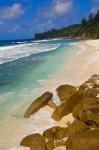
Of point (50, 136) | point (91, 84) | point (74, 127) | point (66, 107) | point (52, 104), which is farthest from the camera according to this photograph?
point (91, 84)

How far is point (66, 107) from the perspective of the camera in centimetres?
1359

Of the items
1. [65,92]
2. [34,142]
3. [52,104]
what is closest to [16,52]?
[65,92]

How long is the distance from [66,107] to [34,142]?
3302 millimetres

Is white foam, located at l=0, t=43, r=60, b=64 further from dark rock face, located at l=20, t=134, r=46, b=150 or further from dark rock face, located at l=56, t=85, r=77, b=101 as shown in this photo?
dark rock face, located at l=20, t=134, r=46, b=150

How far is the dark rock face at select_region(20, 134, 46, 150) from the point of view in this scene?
10.4 meters

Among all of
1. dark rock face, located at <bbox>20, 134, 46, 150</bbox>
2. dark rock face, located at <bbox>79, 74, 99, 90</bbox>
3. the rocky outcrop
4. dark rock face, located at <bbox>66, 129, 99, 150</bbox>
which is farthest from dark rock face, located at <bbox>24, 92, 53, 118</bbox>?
dark rock face, located at <bbox>66, 129, 99, 150</bbox>

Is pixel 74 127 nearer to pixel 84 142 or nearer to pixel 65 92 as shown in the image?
pixel 84 142

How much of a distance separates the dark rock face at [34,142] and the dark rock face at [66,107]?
2.41 m

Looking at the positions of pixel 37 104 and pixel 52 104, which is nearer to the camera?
pixel 37 104

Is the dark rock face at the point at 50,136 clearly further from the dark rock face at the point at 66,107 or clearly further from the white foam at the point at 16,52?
the white foam at the point at 16,52

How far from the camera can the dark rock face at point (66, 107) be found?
44.0ft

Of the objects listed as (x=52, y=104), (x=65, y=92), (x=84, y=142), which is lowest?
(x=52, y=104)

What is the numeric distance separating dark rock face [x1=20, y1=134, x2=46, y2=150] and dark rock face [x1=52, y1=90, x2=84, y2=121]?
241cm

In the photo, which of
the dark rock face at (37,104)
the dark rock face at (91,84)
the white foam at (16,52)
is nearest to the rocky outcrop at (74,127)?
the dark rock face at (37,104)
